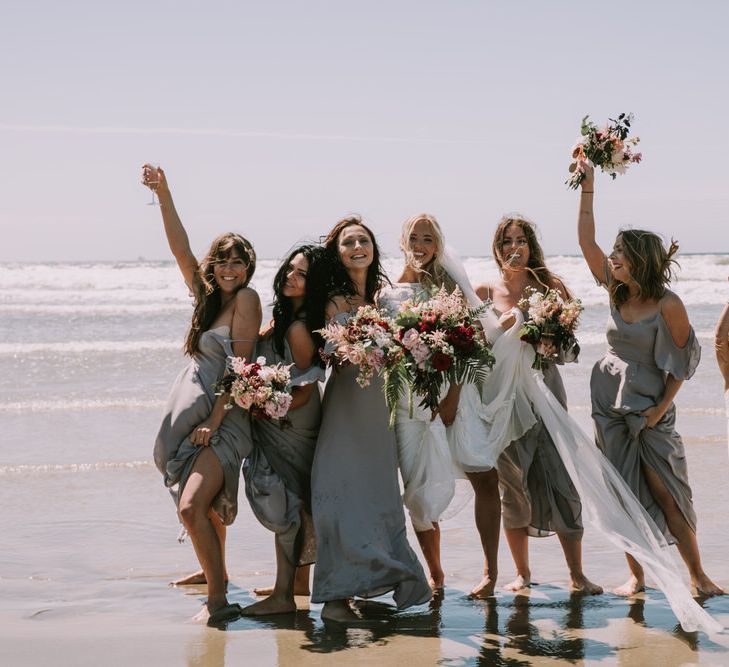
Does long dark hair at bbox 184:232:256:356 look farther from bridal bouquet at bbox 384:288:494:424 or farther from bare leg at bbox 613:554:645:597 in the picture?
bare leg at bbox 613:554:645:597

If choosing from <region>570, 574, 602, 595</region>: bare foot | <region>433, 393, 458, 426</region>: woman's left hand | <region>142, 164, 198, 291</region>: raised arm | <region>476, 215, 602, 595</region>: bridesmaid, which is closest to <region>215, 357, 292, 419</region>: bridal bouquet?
<region>142, 164, 198, 291</region>: raised arm

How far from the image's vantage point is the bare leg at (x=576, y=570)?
5.96 meters

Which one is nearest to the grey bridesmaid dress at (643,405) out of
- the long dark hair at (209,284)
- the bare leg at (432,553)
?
the bare leg at (432,553)

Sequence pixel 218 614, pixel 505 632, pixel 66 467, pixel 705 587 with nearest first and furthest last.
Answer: pixel 505 632 < pixel 218 614 < pixel 705 587 < pixel 66 467

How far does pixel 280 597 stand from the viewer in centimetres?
556

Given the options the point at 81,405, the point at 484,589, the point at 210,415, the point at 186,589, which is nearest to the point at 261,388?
the point at 210,415

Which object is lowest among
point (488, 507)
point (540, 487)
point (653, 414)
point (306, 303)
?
point (488, 507)

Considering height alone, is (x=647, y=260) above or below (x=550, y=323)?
above

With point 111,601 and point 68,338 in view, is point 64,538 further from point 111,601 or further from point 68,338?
point 68,338

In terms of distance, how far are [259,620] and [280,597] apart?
20 cm

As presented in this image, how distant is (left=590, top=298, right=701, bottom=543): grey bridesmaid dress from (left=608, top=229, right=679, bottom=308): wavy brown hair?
16cm

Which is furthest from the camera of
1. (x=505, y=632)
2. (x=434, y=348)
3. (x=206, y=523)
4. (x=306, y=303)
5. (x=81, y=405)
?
(x=81, y=405)

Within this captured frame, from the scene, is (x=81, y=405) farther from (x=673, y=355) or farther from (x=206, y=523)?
(x=673, y=355)

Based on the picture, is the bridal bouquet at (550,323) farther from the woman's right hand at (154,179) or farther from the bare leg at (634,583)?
the woman's right hand at (154,179)
